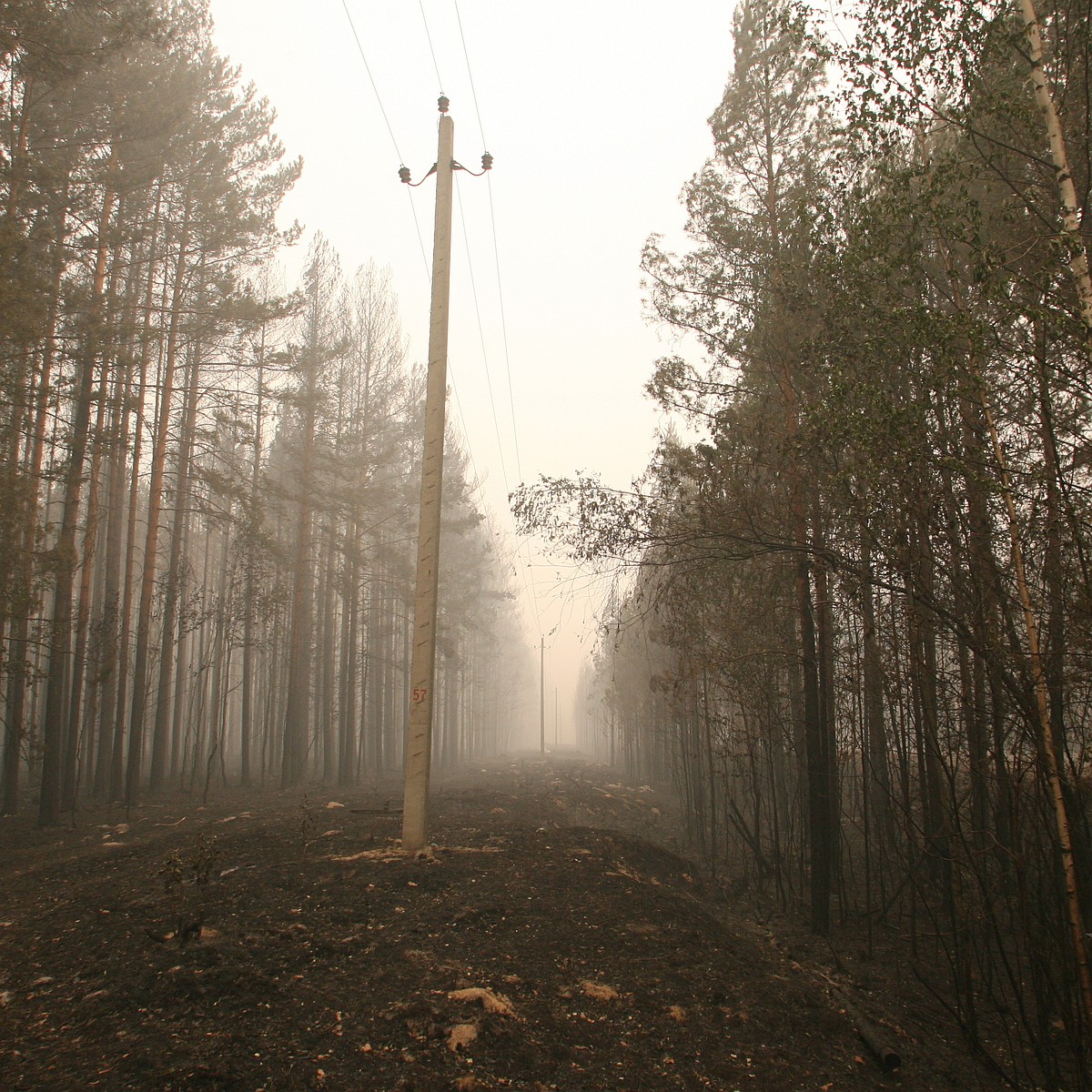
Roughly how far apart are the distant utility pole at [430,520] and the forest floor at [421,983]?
26.7 inches

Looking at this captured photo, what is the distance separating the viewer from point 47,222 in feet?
31.1

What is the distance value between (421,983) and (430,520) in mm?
4141

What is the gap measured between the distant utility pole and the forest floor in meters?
0.68

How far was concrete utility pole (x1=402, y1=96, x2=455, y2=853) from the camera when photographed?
6395 mm

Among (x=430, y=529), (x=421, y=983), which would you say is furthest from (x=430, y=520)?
(x=421, y=983)

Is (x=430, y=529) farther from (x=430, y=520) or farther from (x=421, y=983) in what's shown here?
(x=421, y=983)

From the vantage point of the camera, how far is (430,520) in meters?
6.72

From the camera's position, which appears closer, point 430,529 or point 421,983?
point 421,983

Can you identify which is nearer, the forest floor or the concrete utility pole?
the forest floor

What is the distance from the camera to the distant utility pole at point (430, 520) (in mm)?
6398

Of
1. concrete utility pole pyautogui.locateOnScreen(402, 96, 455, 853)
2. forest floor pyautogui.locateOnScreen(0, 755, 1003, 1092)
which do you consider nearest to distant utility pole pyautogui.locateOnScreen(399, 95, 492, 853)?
concrete utility pole pyautogui.locateOnScreen(402, 96, 455, 853)

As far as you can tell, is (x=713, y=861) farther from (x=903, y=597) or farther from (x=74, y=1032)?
(x=74, y=1032)

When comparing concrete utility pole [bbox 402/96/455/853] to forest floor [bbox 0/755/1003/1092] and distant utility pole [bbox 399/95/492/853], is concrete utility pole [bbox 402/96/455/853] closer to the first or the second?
distant utility pole [bbox 399/95/492/853]

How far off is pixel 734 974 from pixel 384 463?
51.9 feet
